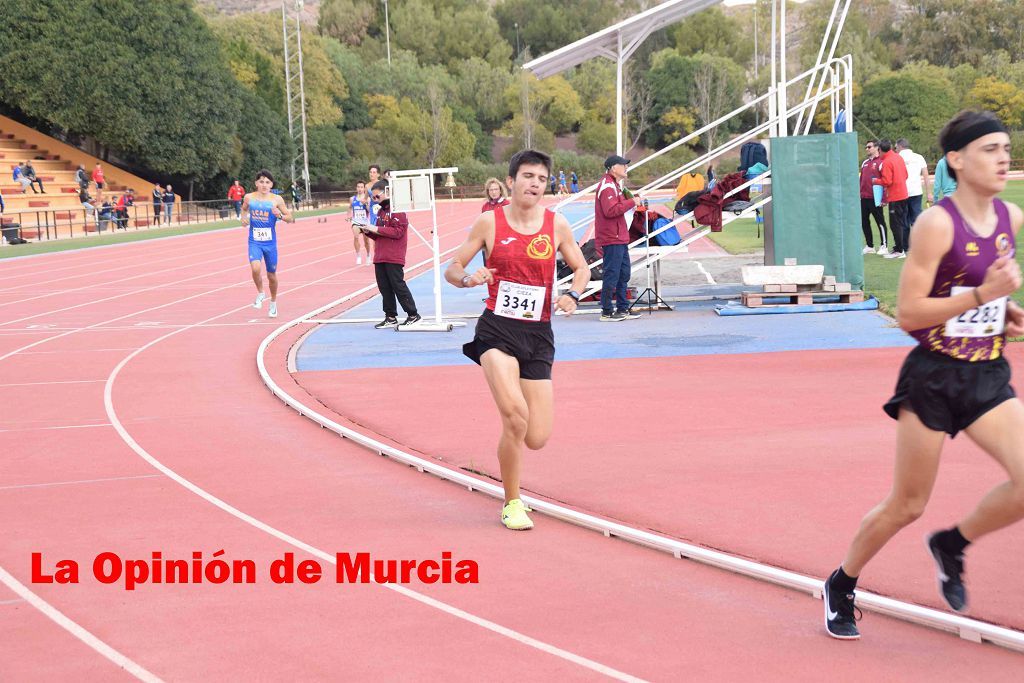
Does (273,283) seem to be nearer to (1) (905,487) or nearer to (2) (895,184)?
(2) (895,184)

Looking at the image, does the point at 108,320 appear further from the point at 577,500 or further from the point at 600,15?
the point at 600,15

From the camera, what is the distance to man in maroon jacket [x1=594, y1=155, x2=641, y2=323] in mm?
14344

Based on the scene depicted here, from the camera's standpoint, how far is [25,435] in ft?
31.2

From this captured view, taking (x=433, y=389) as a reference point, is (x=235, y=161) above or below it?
above

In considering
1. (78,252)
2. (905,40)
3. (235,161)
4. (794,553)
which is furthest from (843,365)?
(905,40)

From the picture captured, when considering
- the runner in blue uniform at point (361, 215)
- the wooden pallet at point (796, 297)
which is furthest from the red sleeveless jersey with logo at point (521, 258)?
the wooden pallet at point (796, 297)

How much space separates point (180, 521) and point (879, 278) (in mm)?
13978

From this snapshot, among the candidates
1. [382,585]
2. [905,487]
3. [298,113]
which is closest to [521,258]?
[382,585]

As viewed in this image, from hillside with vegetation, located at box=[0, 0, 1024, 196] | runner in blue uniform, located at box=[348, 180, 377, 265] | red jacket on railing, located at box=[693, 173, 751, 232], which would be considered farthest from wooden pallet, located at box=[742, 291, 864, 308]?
hillside with vegetation, located at box=[0, 0, 1024, 196]

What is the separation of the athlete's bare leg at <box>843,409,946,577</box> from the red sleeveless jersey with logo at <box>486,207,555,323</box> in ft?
8.21

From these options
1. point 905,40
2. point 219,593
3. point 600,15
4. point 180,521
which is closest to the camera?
point 219,593

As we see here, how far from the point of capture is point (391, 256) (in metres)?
15.2

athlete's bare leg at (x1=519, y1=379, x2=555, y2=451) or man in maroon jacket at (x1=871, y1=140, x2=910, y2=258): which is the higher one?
man in maroon jacket at (x1=871, y1=140, x2=910, y2=258)

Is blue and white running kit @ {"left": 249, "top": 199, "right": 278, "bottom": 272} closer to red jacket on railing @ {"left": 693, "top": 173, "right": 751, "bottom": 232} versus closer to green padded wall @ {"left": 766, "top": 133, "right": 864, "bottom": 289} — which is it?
red jacket on railing @ {"left": 693, "top": 173, "right": 751, "bottom": 232}
